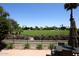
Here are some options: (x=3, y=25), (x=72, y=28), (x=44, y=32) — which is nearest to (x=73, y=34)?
(x=72, y=28)

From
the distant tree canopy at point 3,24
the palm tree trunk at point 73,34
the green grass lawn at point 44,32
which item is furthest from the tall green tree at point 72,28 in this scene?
the distant tree canopy at point 3,24

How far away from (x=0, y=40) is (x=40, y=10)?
0.72 metres

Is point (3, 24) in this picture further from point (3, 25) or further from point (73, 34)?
point (73, 34)

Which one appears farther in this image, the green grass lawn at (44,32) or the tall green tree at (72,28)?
the green grass lawn at (44,32)

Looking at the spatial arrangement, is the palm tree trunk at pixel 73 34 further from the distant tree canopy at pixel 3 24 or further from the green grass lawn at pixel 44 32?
the distant tree canopy at pixel 3 24

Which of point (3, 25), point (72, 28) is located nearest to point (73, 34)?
point (72, 28)

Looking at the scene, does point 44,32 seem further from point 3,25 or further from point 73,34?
point 3,25

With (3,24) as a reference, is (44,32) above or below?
below

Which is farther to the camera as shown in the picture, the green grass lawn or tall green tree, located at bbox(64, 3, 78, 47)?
the green grass lawn

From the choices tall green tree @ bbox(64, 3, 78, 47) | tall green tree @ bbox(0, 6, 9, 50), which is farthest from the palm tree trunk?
tall green tree @ bbox(0, 6, 9, 50)

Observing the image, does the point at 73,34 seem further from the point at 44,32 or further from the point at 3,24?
the point at 3,24

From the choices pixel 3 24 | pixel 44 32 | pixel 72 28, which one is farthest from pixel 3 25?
pixel 72 28

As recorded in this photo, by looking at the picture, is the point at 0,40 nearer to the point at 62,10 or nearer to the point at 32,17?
the point at 32,17

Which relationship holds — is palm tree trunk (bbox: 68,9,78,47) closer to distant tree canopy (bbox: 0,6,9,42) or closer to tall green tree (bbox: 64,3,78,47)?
tall green tree (bbox: 64,3,78,47)
